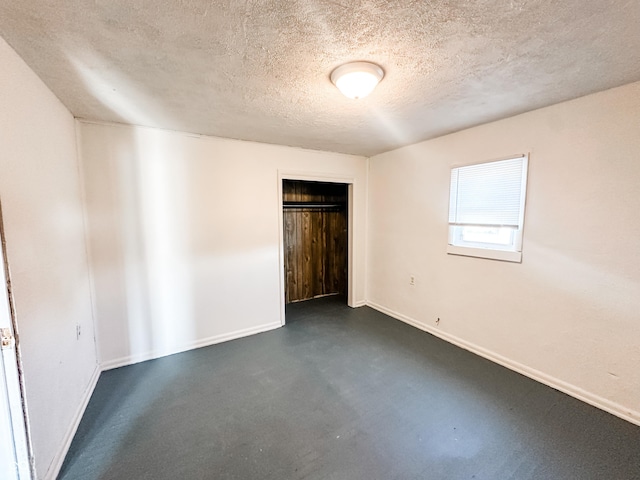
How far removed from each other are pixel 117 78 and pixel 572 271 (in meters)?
3.58

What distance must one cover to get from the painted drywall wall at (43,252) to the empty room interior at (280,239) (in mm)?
21

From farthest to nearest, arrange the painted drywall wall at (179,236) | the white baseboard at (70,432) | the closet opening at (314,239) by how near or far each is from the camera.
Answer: the closet opening at (314,239) < the painted drywall wall at (179,236) < the white baseboard at (70,432)

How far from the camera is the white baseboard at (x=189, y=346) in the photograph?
2629 mm

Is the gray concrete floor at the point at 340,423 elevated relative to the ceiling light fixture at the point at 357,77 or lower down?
lower down

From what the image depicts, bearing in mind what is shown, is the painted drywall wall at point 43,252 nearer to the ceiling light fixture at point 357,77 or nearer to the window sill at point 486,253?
the ceiling light fixture at point 357,77

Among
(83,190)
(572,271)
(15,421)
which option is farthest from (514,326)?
(83,190)

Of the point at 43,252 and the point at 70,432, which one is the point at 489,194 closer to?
the point at 43,252

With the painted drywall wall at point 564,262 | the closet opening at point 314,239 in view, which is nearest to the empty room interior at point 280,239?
the painted drywall wall at point 564,262

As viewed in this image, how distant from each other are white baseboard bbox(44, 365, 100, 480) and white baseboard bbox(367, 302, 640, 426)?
336cm

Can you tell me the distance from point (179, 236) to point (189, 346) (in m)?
1.23

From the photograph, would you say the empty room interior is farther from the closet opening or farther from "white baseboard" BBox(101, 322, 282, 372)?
the closet opening

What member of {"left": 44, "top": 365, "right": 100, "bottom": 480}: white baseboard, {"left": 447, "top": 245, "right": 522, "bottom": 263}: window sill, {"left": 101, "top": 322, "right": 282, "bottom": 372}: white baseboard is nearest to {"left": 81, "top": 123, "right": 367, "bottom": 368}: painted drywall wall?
{"left": 101, "top": 322, "right": 282, "bottom": 372}: white baseboard

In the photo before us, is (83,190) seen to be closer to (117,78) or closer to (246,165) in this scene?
(117,78)

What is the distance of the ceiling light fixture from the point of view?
1565 millimetres
